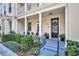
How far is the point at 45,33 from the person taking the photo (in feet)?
17.6

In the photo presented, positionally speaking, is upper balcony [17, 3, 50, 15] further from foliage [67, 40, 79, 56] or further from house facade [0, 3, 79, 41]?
foliage [67, 40, 79, 56]

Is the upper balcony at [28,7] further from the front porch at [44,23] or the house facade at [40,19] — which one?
the front porch at [44,23]

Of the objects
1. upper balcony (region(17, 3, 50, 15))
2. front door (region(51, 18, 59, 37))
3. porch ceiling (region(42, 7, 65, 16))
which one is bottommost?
front door (region(51, 18, 59, 37))

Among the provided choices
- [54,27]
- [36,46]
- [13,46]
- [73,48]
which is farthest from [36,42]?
[73,48]

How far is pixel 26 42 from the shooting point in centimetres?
507

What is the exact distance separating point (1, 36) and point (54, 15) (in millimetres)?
1749

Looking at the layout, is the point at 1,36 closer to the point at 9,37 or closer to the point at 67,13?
the point at 9,37

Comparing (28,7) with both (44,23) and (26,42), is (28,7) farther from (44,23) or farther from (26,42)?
(26,42)

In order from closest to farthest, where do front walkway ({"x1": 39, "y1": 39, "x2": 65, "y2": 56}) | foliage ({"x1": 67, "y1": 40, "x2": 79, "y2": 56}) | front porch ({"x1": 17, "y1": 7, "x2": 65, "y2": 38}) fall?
1. foliage ({"x1": 67, "y1": 40, "x2": 79, "y2": 56})
2. front walkway ({"x1": 39, "y1": 39, "x2": 65, "y2": 56})
3. front porch ({"x1": 17, "y1": 7, "x2": 65, "y2": 38})

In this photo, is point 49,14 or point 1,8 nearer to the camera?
point 1,8

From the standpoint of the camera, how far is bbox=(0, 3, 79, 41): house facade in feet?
16.5

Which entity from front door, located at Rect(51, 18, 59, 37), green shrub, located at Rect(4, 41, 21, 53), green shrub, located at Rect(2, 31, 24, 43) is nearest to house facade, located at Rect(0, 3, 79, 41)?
front door, located at Rect(51, 18, 59, 37)

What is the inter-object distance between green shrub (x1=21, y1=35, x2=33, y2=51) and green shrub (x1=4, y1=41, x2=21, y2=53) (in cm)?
12

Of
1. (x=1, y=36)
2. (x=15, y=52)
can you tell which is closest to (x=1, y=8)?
(x=1, y=36)
